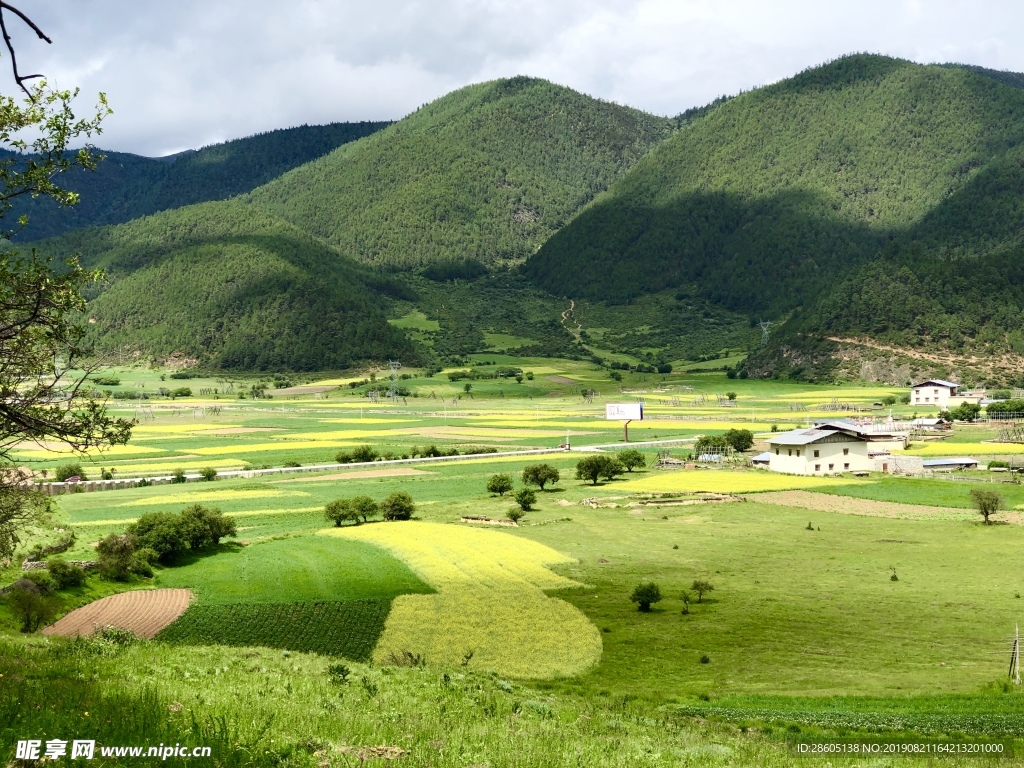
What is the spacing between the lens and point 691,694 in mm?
27234

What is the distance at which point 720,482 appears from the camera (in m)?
76.0

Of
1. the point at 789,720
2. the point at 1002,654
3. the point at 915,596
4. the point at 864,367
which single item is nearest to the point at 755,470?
the point at 915,596

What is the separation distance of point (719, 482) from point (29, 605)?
52585 mm

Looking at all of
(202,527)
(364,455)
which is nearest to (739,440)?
(364,455)

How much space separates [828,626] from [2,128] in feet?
96.5

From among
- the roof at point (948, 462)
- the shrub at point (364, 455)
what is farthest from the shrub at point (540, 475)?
the roof at point (948, 462)

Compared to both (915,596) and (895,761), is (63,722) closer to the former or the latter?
(895,761)

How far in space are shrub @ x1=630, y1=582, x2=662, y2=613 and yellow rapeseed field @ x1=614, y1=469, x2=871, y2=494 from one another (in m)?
32.8

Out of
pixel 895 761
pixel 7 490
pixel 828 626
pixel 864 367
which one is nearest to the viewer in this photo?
pixel 895 761

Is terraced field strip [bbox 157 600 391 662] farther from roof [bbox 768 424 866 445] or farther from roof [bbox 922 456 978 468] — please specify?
roof [bbox 922 456 978 468]

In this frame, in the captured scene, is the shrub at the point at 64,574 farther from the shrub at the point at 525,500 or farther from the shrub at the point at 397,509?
the shrub at the point at 525,500

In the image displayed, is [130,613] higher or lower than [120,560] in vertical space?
lower

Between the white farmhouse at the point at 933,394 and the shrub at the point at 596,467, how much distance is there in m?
80.8

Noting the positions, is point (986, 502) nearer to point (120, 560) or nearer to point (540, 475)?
point (540, 475)
